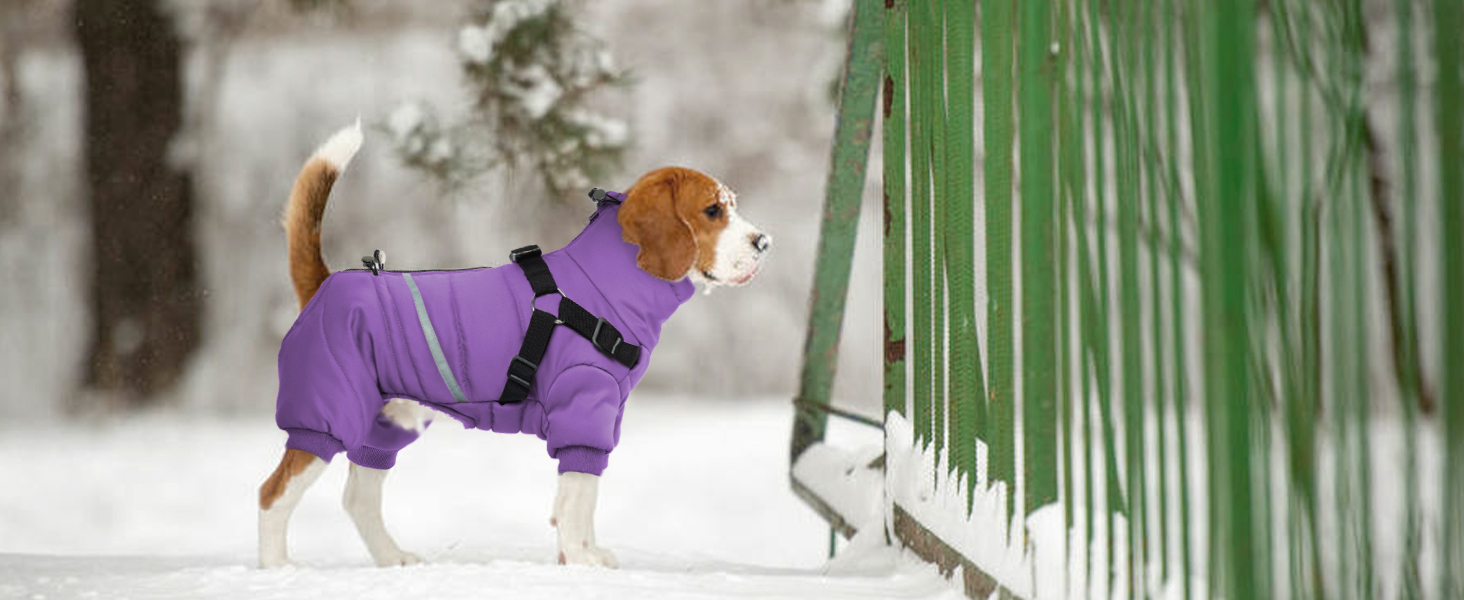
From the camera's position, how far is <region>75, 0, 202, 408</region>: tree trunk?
7375mm

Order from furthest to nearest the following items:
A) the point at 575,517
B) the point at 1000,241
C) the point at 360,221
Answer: the point at 360,221, the point at 575,517, the point at 1000,241

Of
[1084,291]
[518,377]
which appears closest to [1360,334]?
[1084,291]

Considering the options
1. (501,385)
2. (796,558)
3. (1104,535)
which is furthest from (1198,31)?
(796,558)

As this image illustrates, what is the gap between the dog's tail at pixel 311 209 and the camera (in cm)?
284

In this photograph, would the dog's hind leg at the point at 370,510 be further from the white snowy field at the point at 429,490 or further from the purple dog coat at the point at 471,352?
the white snowy field at the point at 429,490

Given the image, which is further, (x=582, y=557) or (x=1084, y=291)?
(x=582, y=557)

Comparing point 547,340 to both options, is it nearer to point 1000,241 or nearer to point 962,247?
point 962,247

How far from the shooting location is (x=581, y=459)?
2.57 meters

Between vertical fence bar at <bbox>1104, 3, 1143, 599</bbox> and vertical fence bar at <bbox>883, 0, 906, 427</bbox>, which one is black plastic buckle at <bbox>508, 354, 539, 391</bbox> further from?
vertical fence bar at <bbox>1104, 3, 1143, 599</bbox>

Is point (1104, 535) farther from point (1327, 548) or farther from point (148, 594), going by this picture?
point (148, 594)

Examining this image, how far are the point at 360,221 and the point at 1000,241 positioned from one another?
654cm

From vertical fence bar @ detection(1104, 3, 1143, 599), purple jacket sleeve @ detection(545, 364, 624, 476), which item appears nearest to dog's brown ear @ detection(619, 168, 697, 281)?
purple jacket sleeve @ detection(545, 364, 624, 476)

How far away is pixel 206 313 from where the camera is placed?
25.0 feet

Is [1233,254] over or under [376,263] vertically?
under
